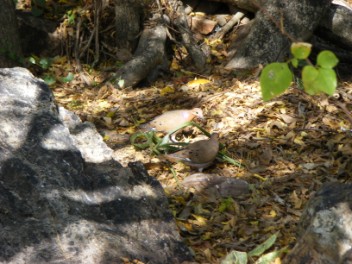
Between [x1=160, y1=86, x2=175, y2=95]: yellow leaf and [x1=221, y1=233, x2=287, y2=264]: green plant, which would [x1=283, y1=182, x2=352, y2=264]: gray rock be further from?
[x1=160, y1=86, x2=175, y2=95]: yellow leaf

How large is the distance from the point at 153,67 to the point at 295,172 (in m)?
2.44

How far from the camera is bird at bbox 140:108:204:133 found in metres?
5.43

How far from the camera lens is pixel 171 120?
547cm

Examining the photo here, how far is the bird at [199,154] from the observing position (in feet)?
15.5

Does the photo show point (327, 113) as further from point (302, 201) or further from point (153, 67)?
point (153, 67)

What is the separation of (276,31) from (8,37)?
2.61 meters

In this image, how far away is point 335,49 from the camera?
679cm

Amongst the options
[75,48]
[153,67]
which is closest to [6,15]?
[75,48]

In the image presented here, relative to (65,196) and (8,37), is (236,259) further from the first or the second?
(8,37)

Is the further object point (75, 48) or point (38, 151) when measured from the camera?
point (75, 48)

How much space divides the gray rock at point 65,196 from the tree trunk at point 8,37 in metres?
2.55

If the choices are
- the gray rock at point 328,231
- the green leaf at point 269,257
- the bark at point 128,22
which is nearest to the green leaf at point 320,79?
the gray rock at point 328,231

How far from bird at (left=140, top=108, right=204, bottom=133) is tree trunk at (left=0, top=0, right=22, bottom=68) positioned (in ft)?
5.88

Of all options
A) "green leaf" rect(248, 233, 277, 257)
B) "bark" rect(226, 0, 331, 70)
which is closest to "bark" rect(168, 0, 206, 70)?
"bark" rect(226, 0, 331, 70)
